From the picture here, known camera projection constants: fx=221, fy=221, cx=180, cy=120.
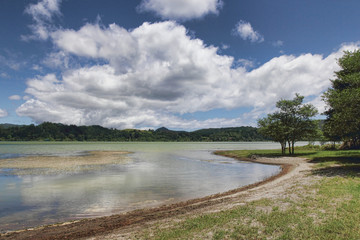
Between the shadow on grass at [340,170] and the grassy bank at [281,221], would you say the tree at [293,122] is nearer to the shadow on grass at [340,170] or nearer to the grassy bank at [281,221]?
the shadow on grass at [340,170]

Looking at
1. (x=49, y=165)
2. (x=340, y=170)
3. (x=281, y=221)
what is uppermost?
(x=281, y=221)

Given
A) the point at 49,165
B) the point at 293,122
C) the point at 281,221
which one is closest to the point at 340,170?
the point at 281,221

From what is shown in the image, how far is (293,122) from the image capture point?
53.1m

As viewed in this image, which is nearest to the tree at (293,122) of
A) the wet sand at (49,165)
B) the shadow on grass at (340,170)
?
the shadow on grass at (340,170)

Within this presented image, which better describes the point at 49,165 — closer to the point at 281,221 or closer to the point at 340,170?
the point at 281,221

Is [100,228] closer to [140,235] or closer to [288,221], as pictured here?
[140,235]

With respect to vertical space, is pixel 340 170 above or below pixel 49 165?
above

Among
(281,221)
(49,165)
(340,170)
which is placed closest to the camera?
(281,221)

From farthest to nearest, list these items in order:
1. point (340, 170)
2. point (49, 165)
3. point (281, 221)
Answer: point (49, 165) → point (340, 170) → point (281, 221)

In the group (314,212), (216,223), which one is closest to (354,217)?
(314,212)

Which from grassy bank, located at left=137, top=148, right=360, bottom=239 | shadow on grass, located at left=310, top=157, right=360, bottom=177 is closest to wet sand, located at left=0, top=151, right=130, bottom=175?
grassy bank, located at left=137, top=148, right=360, bottom=239

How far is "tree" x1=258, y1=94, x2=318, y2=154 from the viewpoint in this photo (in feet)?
169

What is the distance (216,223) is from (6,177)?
34.7m

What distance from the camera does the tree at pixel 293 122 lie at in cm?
5154
